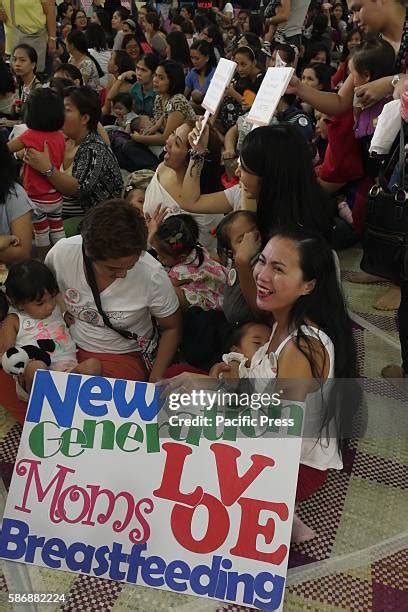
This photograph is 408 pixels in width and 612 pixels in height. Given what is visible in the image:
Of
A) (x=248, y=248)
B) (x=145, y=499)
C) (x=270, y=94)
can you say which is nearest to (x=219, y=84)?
(x=270, y=94)

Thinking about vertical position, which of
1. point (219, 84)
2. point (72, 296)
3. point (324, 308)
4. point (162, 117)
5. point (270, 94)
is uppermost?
point (270, 94)

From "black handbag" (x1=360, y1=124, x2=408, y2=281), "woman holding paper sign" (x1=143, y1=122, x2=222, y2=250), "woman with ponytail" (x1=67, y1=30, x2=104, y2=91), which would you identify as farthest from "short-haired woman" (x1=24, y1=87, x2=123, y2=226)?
"woman with ponytail" (x1=67, y1=30, x2=104, y2=91)

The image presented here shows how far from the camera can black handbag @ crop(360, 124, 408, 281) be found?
2094mm

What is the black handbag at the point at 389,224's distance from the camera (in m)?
2.09

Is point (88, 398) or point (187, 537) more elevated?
point (88, 398)

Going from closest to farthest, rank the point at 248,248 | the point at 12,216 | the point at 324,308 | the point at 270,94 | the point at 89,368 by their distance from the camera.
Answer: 1. the point at 324,308
2. the point at 89,368
3. the point at 248,248
4. the point at 270,94
5. the point at 12,216

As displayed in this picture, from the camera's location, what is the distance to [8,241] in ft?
7.54

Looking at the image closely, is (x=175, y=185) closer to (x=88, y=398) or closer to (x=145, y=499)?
(x=88, y=398)

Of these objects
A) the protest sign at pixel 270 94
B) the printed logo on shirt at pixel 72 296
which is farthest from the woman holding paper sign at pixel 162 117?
the printed logo on shirt at pixel 72 296

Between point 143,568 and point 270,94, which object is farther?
point 270,94

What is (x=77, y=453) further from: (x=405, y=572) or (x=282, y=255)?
(x=405, y=572)

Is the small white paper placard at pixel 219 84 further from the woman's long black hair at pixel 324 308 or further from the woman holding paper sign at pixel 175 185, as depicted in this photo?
the woman's long black hair at pixel 324 308

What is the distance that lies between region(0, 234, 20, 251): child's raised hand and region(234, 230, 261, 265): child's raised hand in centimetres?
91

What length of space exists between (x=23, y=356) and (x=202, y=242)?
114cm
